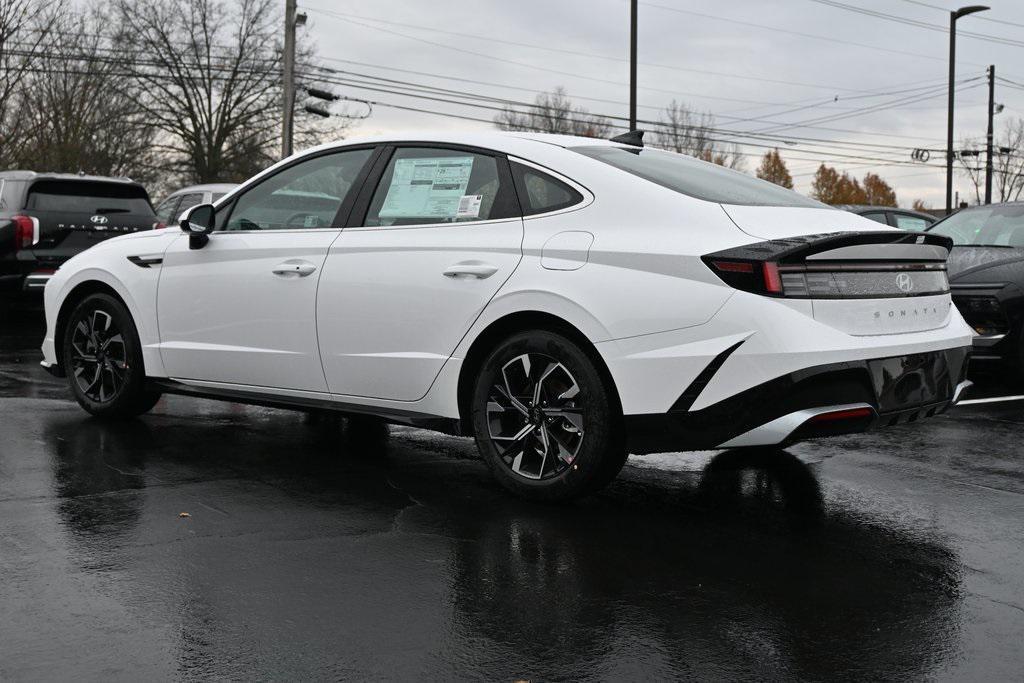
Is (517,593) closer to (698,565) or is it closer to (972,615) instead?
(698,565)

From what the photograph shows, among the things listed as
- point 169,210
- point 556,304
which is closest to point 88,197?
point 169,210

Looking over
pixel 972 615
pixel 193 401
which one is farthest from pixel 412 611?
pixel 193 401

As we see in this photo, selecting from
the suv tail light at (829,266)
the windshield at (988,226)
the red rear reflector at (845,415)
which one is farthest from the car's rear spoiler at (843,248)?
the windshield at (988,226)

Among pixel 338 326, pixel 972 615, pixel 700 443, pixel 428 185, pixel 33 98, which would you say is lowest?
pixel 972 615

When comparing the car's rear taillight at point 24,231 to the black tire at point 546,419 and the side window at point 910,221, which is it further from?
the side window at point 910,221

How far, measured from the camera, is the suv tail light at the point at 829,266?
4.34m

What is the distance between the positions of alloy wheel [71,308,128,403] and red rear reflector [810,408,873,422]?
4.13 meters

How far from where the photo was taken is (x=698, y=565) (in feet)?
13.4

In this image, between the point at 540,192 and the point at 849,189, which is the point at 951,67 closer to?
the point at 540,192

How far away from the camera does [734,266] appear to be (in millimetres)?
4367

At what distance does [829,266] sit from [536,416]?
1341 millimetres

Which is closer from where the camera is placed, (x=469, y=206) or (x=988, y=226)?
(x=469, y=206)

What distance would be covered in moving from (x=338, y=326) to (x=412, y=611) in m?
2.22

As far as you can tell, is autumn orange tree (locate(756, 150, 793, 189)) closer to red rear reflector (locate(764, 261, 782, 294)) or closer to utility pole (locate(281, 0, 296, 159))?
utility pole (locate(281, 0, 296, 159))
